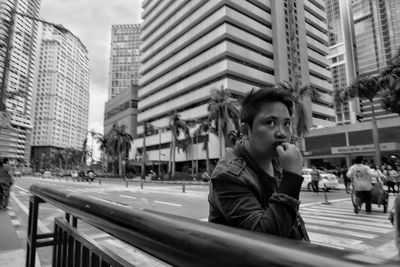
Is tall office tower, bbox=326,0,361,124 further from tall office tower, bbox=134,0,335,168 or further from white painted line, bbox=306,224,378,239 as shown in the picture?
white painted line, bbox=306,224,378,239

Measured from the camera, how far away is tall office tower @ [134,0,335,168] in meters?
53.6

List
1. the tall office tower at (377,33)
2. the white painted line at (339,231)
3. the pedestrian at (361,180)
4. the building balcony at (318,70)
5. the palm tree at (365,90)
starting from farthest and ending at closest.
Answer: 1. the tall office tower at (377,33)
2. the building balcony at (318,70)
3. the palm tree at (365,90)
4. the pedestrian at (361,180)
5. the white painted line at (339,231)

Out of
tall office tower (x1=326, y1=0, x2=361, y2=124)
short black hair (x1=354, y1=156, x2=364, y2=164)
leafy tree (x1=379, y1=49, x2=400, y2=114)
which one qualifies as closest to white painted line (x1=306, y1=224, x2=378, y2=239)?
short black hair (x1=354, y1=156, x2=364, y2=164)

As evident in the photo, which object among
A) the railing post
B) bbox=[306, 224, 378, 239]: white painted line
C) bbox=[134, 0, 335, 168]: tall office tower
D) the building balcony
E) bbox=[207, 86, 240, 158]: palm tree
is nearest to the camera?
the railing post

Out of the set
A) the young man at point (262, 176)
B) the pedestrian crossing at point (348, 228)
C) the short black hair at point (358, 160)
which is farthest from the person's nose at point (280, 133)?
the short black hair at point (358, 160)

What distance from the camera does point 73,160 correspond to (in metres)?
108

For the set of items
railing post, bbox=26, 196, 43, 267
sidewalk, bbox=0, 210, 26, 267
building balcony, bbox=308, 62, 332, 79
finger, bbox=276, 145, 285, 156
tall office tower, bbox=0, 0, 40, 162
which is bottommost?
sidewalk, bbox=0, 210, 26, 267

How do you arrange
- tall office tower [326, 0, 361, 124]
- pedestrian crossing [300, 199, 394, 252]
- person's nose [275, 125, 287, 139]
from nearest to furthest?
person's nose [275, 125, 287, 139] < pedestrian crossing [300, 199, 394, 252] < tall office tower [326, 0, 361, 124]

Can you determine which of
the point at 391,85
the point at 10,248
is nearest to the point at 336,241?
the point at 10,248

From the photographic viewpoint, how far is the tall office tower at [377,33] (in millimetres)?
82250

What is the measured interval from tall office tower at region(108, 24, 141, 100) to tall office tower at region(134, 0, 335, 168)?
5656 centimetres

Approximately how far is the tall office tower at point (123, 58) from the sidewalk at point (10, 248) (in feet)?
406

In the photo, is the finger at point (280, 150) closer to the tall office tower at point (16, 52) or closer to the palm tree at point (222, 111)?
the tall office tower at point (16, 52)

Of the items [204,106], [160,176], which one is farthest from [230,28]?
[160,176]
